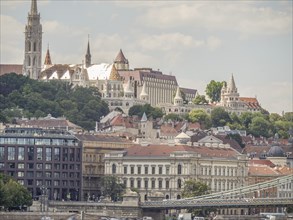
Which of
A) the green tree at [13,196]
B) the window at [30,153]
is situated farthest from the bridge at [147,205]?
the window at [30,153]

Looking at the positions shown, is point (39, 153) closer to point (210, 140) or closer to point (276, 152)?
point (210, 140)

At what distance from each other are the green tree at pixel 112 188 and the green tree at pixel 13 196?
19.4m

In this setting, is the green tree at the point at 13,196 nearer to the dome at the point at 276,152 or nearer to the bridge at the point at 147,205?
the bridge at the point at 147,205

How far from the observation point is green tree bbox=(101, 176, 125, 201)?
138m

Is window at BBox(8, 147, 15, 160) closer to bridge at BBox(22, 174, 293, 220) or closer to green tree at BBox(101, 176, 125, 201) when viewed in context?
green tree at BBox(101, 176, 125, 201)

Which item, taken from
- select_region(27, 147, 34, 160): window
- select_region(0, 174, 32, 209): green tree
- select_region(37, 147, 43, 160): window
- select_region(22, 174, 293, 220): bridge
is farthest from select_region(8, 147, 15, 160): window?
select_region(0, 174, 32, 209): green tree

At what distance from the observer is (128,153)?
14712 cm

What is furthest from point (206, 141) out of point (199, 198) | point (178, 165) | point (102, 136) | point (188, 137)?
point (199, 198)

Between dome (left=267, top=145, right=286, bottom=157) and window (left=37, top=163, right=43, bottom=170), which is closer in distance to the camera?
window (left=37, top=163, right=43, bottom=170)

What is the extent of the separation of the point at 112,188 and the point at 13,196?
79.2ft

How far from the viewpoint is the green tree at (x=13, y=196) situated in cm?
11562

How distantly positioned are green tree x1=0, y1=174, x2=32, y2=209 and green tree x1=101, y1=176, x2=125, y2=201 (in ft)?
63.8

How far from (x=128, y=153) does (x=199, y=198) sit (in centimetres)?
2239

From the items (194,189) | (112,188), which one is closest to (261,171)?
(194,189)
